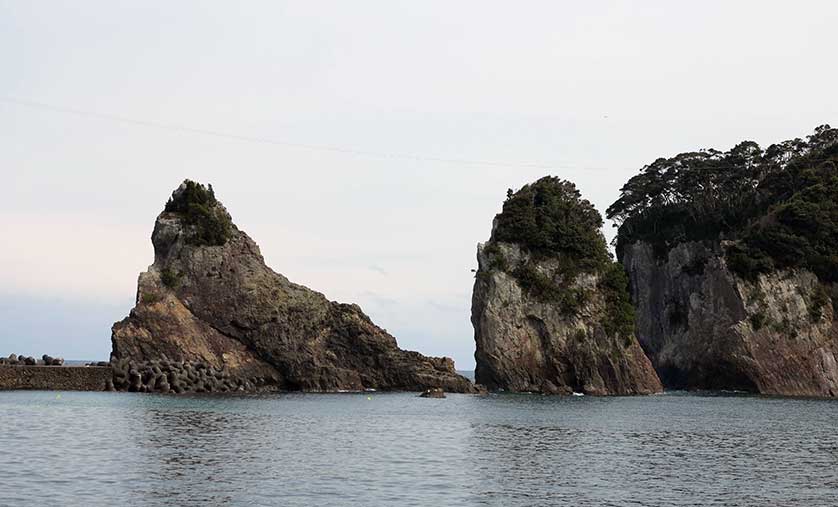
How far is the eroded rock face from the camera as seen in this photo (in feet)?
371

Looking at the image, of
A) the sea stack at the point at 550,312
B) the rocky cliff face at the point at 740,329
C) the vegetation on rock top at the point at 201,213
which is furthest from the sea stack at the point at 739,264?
the vegetation on rock top at the point at 201,213

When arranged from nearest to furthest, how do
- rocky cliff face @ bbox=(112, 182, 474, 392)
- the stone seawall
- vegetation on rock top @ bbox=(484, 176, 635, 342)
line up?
the stone seawall, rocky cliff face @ bbox=(112, 182, 474, 392), vegetation on rock top @ bbox=(484, 176, 635, 342)

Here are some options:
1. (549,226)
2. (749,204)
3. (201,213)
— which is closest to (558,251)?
(549,226)

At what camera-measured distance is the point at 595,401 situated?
99375mm

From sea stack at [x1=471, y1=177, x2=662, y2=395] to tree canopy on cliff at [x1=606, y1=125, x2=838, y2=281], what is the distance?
58.4 ft

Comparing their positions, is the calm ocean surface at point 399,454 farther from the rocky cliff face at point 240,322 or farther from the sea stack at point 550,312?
the sea stack at point 550,312

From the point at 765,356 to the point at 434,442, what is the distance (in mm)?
71530

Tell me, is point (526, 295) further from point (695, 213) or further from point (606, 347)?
point (695, 213)

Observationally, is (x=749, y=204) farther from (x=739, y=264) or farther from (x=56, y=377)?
(x=56, y=377)

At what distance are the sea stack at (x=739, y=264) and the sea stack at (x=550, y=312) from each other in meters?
13.3

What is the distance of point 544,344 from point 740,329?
2335 cm

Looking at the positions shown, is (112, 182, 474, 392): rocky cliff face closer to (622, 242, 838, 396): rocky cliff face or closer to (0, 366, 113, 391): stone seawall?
(0, 366, 113, 391): stone seawall

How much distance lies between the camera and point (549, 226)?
118 m

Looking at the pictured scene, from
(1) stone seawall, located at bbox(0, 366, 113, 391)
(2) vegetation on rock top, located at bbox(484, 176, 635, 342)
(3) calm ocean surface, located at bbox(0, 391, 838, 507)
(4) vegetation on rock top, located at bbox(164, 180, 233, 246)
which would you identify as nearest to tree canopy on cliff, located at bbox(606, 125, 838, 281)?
(2) vegetation on rock top, located at bbox(484, 176, 635, 342)
